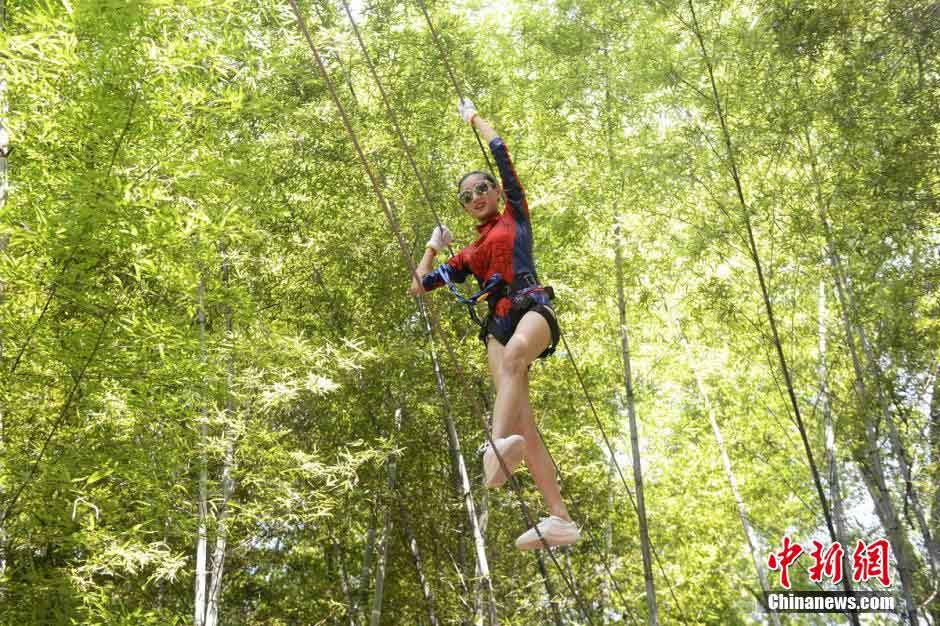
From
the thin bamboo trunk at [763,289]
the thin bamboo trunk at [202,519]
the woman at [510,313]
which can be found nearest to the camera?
the woman at [510,313]

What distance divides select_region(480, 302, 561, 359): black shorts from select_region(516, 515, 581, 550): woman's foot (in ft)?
1.53

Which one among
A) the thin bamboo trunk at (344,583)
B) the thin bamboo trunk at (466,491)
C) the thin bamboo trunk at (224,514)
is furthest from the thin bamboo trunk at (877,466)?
the thin bamboo trunk at (344,583)

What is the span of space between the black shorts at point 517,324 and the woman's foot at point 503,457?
28cm

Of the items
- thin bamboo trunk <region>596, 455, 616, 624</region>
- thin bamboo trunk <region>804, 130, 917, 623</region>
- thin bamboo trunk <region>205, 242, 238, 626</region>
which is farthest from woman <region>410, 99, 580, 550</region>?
thin bamboo trunk <region>596, 455, 616, 624</region>

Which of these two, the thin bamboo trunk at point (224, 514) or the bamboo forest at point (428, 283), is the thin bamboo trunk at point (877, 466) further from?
the thin bamboo trunk at point (224, 514)

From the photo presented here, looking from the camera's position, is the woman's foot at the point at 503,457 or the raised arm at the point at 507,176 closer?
the woman's foot at the point at 503,457

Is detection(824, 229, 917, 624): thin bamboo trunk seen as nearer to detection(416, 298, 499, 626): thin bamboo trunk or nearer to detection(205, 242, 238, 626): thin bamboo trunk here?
detection(416, 298, 499, 626): thin bamboo trunk

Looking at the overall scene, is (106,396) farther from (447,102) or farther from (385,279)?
(447,102)

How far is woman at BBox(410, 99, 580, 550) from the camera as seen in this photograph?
2.06 meters

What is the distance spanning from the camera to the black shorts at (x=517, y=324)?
7.03 ft

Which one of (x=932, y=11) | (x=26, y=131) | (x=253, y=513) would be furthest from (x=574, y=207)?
(x=26, y=131)

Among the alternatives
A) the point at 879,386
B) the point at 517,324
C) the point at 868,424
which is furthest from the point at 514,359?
the point at 868,424

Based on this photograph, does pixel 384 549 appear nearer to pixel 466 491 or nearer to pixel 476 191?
pixel 466 491

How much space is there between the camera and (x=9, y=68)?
10.7 feet
